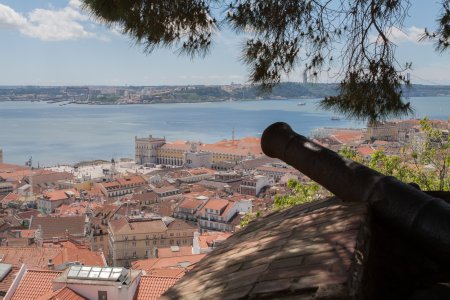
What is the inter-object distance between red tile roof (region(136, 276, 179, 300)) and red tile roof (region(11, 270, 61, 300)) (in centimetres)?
129

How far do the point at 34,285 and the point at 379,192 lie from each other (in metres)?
7.30

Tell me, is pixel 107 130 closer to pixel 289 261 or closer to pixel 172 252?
pixel 172 252

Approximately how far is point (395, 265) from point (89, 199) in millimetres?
36277

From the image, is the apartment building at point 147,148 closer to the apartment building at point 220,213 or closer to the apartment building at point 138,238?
the apartment building at point 220,213

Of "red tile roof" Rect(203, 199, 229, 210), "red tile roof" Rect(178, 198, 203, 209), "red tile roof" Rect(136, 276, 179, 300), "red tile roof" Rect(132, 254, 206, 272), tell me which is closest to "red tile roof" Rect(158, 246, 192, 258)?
"red tile roof" Rect(132, 254, 206, 272)

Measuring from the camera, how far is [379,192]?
1.78 meters

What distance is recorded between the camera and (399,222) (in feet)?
5.56

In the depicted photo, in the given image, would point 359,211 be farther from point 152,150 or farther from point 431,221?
point 152,150

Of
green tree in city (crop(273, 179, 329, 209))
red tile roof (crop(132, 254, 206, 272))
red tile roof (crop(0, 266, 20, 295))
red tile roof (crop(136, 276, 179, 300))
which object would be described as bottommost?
red tile roof (crop(132, 254, 206, 272))

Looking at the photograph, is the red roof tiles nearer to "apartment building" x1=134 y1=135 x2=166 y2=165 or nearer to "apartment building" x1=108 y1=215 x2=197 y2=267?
"apartment building" x1=108 y1=215 x2=197 y2=267

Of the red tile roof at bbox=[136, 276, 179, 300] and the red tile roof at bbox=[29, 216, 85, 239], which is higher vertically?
the red tile roof at bbox=[136, 276, 179, 300]

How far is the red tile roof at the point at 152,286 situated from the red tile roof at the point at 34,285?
1289 mm

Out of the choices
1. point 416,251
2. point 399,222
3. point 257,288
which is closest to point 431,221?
point 399,222

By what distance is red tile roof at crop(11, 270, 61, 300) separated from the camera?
303 inches
